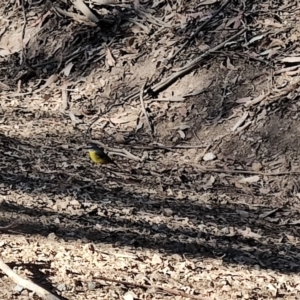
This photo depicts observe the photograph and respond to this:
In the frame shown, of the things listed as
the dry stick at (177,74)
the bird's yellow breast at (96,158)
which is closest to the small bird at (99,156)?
the bird's yellow breast at (96,158)

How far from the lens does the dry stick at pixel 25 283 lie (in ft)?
13.4

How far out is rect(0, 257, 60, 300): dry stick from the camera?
4.10 metres

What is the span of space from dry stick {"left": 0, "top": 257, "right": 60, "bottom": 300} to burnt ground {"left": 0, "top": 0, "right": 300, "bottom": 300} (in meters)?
0.05

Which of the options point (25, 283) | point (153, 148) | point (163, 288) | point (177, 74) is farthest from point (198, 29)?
point (25, 283)

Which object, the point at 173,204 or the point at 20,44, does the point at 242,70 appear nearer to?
the point at 173,204

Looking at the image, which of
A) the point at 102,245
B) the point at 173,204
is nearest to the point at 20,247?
the point at 102,245

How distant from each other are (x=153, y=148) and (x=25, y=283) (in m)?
3.60

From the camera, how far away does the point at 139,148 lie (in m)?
7.61

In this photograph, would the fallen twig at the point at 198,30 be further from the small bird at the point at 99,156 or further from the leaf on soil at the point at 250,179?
the leaf on soil at the point at 250,179

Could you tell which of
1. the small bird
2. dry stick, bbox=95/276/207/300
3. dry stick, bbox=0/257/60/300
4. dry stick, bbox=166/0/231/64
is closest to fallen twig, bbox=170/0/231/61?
dry stick, bbox=166/0/231/64

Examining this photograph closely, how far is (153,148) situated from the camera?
300 inches

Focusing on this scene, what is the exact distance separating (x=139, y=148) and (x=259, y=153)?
126 centimetres

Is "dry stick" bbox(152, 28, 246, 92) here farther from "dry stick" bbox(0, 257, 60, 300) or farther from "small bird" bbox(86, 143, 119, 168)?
"dry stick" bbox(0, 257, 60, 300)

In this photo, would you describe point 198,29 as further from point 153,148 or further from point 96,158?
point 96,158
